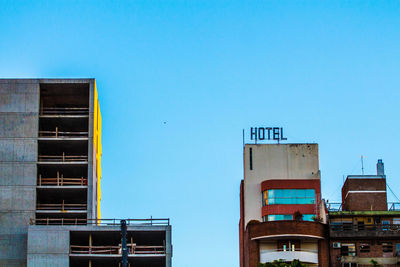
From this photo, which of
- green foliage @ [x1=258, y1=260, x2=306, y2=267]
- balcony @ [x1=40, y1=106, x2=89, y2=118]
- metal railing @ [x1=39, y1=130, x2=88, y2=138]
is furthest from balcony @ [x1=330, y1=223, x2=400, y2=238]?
balcony @ [x1=40, y1=106, x2=89, y2=118]

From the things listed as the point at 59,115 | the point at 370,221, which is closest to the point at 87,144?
the point at 59,115

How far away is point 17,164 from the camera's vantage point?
11100 centimetres

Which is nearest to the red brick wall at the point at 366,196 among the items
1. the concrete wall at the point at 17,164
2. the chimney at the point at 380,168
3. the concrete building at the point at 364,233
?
the concrete building at the point at 364,233

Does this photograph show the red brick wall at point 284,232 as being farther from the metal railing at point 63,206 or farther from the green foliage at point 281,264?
the metal railing at point 63,206

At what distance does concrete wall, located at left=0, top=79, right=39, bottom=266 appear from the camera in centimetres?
10726

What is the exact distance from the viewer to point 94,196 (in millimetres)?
114688

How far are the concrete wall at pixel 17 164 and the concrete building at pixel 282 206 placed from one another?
29.6 meters

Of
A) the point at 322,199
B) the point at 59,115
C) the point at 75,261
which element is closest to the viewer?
the point at 75,261

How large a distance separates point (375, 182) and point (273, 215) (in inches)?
595

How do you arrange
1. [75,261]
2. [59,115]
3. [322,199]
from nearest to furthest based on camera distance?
1. [75,261]
2. [59,115]
3. [322,199]

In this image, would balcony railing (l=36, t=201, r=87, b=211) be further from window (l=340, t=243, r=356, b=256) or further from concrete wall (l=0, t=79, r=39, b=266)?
window (l=340, t=243, r=356, b=256)

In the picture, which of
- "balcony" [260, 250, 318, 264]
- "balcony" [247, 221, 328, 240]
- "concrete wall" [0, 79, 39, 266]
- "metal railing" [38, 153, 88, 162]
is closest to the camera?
"concrete wall" [0, 79, 39, 266]

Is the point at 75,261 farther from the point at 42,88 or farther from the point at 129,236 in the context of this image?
the point at 42,88

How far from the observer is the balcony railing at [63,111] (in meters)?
115
